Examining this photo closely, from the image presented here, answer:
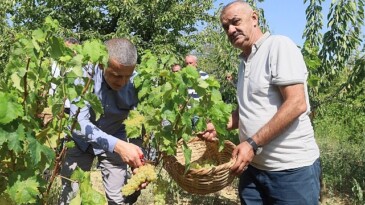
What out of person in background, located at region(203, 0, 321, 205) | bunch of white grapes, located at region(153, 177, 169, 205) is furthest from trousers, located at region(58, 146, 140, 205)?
person in background, located at region(203, 0, 321, 205)

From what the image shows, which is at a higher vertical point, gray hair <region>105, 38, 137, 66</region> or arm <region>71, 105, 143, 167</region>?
gray hair <region>105, 38, 137, 66</region>

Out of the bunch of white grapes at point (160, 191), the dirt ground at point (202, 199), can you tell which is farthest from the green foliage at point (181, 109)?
the dirt ground at point (202, 199)

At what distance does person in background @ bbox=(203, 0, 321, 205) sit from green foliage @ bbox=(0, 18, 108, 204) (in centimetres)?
72

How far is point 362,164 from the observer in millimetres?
6137

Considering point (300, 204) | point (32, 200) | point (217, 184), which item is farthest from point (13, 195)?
point (300, 204)

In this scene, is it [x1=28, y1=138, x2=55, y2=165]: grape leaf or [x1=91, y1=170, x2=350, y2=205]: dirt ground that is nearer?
[x1=28, y1=138, x2=55, y2=165]: grape leaf

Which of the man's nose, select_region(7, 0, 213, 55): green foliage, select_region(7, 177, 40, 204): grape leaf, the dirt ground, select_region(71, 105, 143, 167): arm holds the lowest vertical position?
the dirt ground

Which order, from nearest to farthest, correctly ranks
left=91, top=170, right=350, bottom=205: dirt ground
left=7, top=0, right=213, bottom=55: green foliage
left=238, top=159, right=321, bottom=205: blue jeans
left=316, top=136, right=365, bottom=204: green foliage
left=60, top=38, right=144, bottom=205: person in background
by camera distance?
1. left=238, top=159, right=321, bottom=205: blue jeans
2. left=60, top=38, right=144, bottom=205: person in background
3. left=91, top=170, right=350, bottom=205: dirt ground
4. left=316, top=136, right=365, bottom=204: green foliage
5. left=7, top=0, right=213, bottom=55: green foliage

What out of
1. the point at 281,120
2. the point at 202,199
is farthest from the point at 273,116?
the point at 202,199

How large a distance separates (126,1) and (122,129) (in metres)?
9.82

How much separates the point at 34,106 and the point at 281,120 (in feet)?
3.64

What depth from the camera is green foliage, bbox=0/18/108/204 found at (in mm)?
1760

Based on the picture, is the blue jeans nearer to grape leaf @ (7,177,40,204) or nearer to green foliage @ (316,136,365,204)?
grape leaf @ (7,177,40,204)

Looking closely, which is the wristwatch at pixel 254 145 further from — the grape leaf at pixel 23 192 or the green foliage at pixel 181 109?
the grape leaf at pixel 23 192
